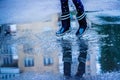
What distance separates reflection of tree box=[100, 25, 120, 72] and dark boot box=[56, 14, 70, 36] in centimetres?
63

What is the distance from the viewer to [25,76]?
201 inches

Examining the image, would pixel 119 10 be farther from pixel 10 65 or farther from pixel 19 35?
pixel 10 65

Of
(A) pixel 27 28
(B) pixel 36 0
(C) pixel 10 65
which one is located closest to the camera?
(C) pixel 10 65

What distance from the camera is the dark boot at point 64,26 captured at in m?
Result: 7.02

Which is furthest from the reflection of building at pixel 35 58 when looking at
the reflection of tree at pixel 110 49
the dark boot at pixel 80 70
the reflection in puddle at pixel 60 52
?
the reflection of tree at pixel 110 49

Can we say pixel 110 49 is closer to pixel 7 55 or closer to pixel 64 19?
pixel 64 19

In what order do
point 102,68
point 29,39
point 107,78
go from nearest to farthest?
1. point 107,78
2. point 102,68
3. point 29,39

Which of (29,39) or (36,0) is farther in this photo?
(36,0)

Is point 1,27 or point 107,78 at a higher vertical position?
point 1,27

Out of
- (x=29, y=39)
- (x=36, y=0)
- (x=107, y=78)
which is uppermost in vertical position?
(x=36, y=0)

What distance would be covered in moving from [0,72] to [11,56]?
652mm

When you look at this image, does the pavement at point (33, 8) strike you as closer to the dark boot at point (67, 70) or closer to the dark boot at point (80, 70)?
the dark boot at point (67, 70)

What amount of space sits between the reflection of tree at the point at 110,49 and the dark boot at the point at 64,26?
63 centimetres

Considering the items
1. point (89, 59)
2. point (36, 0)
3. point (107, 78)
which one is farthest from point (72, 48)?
point (36, 0)
